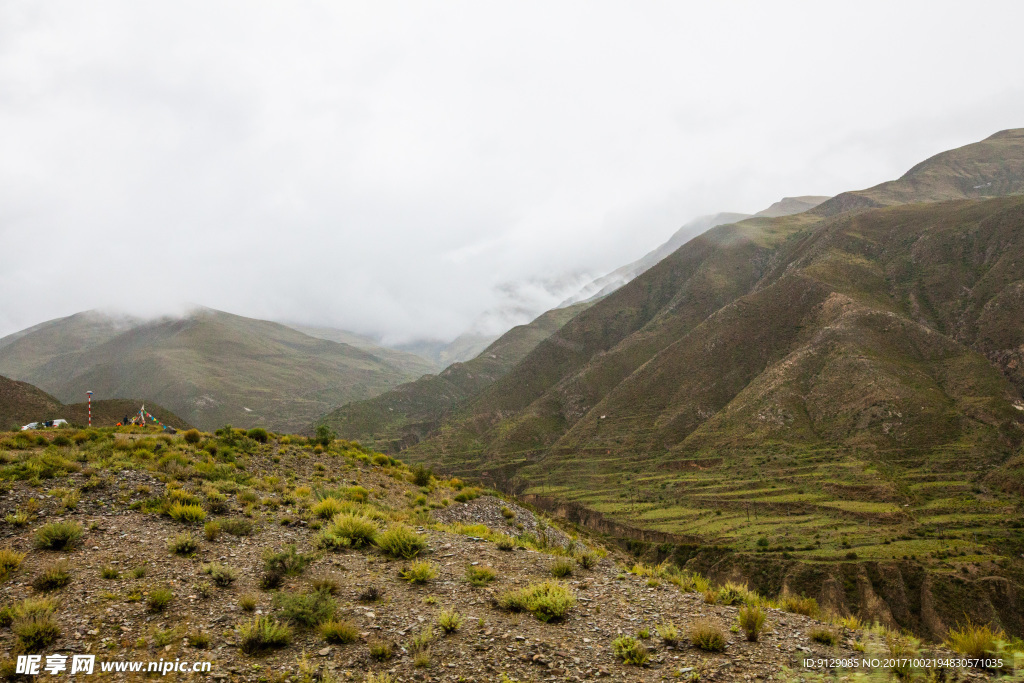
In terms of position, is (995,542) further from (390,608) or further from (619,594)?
(390,608)

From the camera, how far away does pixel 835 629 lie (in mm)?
10086

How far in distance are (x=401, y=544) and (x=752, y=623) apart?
30.6ft

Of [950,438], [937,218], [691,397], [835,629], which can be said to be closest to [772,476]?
[950,438]

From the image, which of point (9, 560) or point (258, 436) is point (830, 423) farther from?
point (9, 560)

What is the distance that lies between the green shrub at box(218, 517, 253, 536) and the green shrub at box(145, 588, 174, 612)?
12.9ft

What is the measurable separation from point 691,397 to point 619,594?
13124 cm

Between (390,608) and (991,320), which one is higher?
(991,320)

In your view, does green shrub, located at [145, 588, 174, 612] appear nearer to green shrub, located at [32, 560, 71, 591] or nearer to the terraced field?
green shrub, located at [32, 560, 71, 591]

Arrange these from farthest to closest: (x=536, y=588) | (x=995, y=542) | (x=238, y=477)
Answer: (x=995, y=542), (x=238, y=477), (x=536, y=588)

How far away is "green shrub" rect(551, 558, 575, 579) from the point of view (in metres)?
13.3

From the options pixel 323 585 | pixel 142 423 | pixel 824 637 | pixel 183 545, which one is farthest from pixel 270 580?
pixel 142 423

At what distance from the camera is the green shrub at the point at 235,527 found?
1386 cm

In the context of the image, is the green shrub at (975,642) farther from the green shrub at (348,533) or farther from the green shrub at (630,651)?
the green shrub at (348,533)

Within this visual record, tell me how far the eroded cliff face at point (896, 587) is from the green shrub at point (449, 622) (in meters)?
48.2
